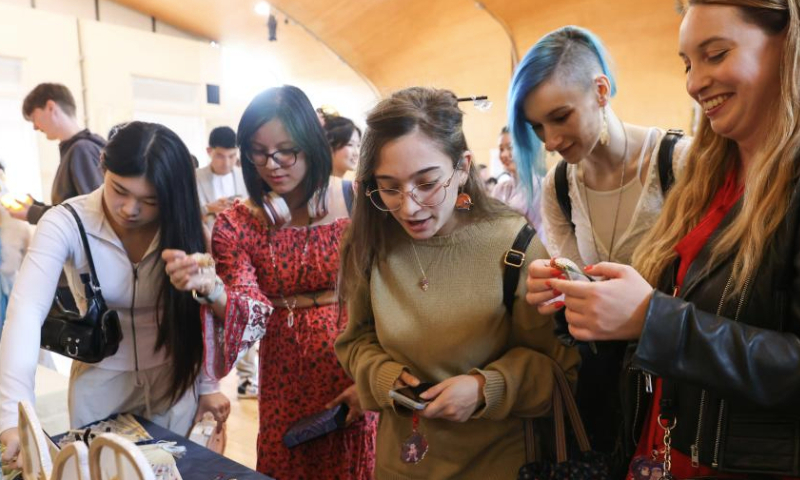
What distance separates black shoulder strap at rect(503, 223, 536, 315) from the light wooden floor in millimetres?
2220

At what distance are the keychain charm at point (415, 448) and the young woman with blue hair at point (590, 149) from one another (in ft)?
1.25

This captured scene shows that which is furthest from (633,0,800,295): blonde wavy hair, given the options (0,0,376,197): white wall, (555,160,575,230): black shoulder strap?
(0,0,376,197): white wall

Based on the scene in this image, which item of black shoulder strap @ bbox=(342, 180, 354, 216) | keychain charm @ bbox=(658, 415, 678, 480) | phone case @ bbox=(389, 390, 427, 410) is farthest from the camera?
black shoulder strap @ bbox=(342, 180, 354, 216)

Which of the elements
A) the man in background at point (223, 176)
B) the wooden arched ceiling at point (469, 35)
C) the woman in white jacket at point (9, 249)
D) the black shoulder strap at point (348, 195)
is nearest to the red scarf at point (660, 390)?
the black shoulder strap at point (348, 195)

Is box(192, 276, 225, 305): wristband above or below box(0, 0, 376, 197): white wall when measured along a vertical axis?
below

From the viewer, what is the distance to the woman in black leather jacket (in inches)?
30.7

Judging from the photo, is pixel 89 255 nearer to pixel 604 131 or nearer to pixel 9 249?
pixel 604 131

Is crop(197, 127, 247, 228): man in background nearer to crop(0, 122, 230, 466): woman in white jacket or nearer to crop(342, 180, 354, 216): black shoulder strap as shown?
crop(0, 122, 230, 466): woman in white jacket

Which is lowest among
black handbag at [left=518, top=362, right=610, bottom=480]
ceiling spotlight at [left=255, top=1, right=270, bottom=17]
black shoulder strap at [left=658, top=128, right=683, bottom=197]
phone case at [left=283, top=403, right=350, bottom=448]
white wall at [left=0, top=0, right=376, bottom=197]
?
phone case at [left=283, top=403, right=350, bottom=448]

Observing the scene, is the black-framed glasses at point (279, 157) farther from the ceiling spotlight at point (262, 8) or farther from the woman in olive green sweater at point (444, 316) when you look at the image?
the ceiling spotlight at point (262, 8)

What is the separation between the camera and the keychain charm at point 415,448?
1209mm

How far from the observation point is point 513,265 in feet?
3.84

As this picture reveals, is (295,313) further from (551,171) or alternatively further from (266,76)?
(266,76)

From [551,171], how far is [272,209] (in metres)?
0.89
